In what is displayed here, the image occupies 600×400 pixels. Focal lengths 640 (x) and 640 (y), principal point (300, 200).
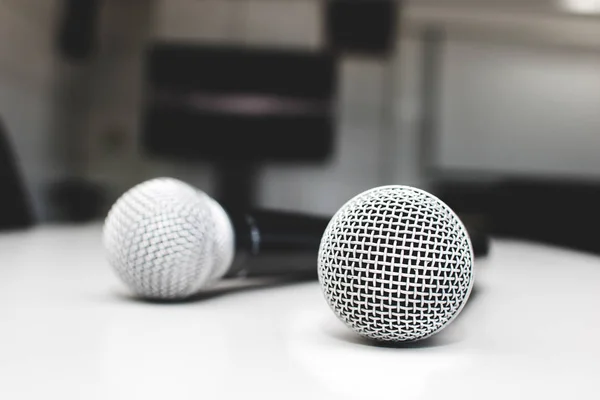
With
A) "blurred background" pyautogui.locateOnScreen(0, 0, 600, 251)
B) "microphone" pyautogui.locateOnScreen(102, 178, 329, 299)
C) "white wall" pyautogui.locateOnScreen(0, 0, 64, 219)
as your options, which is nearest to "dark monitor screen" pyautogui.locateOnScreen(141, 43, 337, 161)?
"blurred background" pyautogui.locateOnScreen(0, 0, 600, 251)

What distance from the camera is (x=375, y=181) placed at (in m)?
4.05

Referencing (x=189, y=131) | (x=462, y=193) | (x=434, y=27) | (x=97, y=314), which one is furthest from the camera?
(x=434, y=27)

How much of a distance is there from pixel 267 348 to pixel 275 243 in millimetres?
337

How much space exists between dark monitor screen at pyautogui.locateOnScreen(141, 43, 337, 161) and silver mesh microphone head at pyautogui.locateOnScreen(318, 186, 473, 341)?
3.19m

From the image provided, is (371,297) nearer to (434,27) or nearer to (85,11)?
(85,11)

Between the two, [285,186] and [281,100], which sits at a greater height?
[281,100]

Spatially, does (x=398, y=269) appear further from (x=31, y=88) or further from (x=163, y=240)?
(x=31, y=88)

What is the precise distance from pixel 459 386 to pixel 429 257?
116mm

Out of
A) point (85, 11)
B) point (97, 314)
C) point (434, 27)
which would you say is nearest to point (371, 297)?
point (97, 314)

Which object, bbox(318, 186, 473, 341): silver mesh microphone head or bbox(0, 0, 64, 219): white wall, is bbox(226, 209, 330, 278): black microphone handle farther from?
bbox(0, 0, 64, 219): white wall

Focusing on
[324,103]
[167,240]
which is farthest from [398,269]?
[324,103]

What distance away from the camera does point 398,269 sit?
0.46m

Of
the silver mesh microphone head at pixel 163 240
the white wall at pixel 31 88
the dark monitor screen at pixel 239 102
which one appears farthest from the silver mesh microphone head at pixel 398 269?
the dark monitor screen at pixel 239 102

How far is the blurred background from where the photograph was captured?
3396 mm
